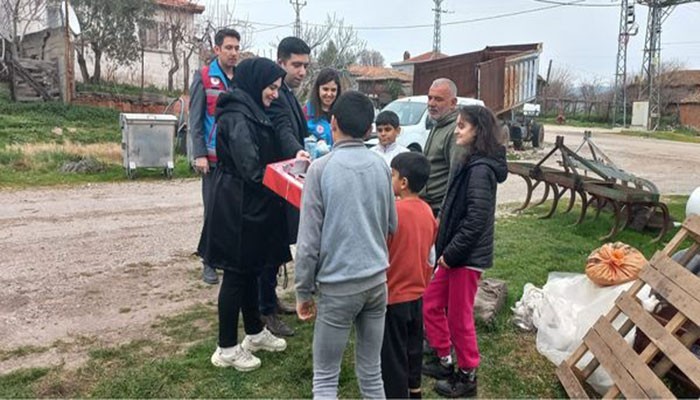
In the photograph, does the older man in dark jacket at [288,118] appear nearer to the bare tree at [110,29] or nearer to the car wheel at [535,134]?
the car wheel at [535,134]

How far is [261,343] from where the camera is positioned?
143 inches

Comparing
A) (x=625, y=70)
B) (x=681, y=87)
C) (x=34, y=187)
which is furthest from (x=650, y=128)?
(x=34, y=187)

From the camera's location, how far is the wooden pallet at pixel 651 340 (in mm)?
2721

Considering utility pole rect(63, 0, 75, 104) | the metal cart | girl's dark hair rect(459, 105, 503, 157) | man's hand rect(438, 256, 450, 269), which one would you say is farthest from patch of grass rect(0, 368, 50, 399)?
utility pole rect(63, 0, 75, 104)

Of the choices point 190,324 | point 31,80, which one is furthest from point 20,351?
point 31,80

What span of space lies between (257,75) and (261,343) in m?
1.63

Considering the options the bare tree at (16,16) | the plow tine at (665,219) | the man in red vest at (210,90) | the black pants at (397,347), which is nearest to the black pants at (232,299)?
the black pants at (397,347)

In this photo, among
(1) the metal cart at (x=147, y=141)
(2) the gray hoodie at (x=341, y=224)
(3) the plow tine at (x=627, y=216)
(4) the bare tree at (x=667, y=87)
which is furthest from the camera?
(4) the bare tree at (x=667, y=87)

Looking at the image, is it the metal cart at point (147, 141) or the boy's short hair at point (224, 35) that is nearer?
the boy's short hair at point (224, 35)

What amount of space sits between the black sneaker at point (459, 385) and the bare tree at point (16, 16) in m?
19.6

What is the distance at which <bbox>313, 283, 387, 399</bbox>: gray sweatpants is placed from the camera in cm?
251

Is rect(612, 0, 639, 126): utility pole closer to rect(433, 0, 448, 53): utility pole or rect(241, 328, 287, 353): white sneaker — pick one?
rect(433, 0, 448, 53): utility pole

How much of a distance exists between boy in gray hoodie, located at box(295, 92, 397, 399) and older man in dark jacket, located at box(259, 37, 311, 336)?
1070 mm

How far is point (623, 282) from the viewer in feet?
12.6
